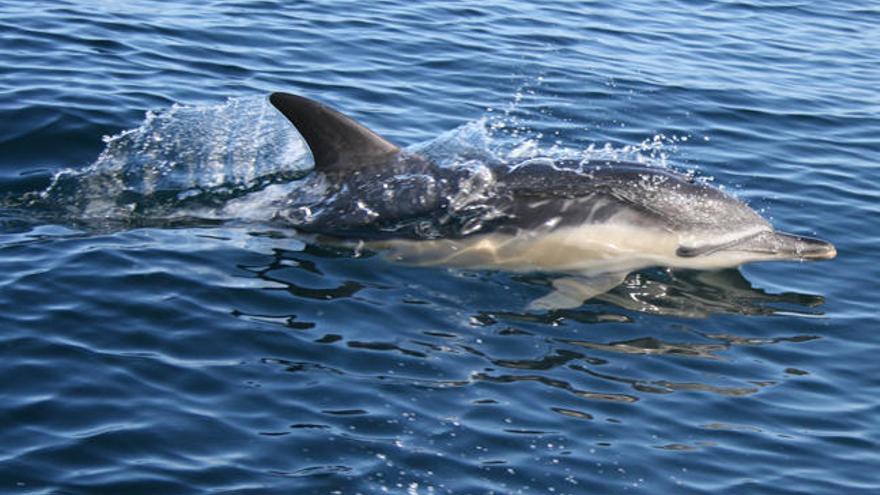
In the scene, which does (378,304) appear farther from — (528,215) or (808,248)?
(808,248)

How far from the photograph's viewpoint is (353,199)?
11859mm

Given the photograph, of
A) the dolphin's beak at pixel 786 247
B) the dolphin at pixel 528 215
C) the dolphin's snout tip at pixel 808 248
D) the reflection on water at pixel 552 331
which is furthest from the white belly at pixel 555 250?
the dolphin's snout tip at pixel 808 248

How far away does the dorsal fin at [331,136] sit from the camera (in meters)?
11.5

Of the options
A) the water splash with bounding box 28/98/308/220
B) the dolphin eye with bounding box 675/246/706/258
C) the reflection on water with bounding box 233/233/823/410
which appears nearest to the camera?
the reflection on water with bounding box 233/233/823/410

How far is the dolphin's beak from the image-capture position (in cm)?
1177

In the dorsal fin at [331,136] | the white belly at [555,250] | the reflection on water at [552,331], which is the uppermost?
the dorsal fin at [331,136]

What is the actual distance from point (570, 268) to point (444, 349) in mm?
1995

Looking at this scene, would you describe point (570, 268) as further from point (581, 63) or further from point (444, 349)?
point (581, 63)

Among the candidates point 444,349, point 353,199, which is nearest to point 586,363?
point 444,349

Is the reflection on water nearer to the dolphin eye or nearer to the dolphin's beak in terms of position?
the dolphin eye

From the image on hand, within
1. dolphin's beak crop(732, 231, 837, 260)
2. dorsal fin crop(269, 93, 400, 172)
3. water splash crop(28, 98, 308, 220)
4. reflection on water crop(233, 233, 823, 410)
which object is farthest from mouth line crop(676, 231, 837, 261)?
water splash crop(28, 98, 308, 220)

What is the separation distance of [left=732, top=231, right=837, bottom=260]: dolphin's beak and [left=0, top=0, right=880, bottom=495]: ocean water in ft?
0.94

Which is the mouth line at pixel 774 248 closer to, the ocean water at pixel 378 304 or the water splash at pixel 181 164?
the ocean water at pixel 378 304

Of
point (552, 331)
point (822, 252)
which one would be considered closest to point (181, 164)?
point (552, 331)
